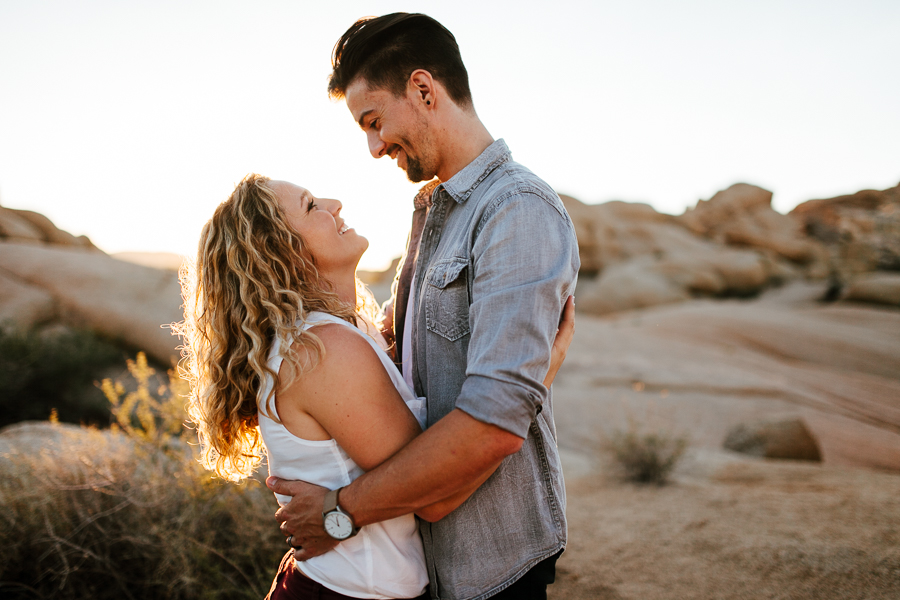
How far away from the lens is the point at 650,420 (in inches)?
292

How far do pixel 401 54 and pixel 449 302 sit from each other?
826 mm

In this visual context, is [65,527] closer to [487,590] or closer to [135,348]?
[487,590]

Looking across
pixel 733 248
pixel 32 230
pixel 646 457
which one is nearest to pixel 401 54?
pixel 646 457

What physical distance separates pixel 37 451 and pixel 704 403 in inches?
328

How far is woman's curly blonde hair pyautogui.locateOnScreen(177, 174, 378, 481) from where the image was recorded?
147cm

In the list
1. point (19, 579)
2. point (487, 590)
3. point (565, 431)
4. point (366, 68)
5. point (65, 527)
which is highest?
point (366, 68)

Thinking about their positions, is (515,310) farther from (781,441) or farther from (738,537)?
(781,441)

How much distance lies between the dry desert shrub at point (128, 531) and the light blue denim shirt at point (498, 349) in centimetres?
173

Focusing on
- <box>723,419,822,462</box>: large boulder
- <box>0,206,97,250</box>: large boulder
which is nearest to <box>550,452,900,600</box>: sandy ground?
<box>723,419,822,462</box>: large boulder

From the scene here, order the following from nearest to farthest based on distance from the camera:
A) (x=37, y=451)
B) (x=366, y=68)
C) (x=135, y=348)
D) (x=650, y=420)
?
(x=366, y=68) < (x=37, y=451) < (x=650, y=420) < (x=135, y=348)

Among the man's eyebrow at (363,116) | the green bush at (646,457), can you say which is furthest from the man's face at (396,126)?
the green bush at (646,457)

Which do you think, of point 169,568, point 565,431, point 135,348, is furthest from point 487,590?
point 135,348

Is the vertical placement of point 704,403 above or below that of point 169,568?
below

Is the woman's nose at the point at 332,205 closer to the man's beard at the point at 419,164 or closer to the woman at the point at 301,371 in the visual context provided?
the woman at the point at 301,371
